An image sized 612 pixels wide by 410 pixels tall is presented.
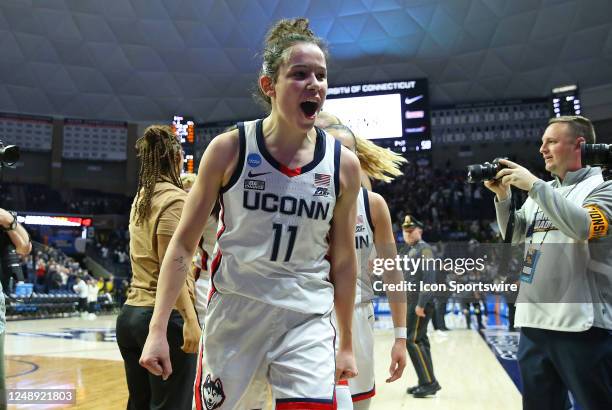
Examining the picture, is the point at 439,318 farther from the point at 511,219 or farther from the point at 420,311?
the point at 511,219

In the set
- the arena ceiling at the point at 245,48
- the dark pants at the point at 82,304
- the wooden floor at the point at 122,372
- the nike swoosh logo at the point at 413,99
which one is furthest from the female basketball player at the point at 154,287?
the arena ceiling at the point at 245,48

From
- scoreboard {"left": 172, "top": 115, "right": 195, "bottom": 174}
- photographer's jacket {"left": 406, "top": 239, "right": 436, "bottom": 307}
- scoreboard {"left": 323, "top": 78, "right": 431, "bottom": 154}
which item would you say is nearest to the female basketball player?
photographer's jacket {"left": 406, "top": 239, "right": 436, "bottom": 307}

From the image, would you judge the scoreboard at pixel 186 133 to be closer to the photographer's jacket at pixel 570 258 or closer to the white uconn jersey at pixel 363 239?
the white uconn jersey at pixel 363 239

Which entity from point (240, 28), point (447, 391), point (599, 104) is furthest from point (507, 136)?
point (447, 391)

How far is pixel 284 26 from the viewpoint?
7.68 feet

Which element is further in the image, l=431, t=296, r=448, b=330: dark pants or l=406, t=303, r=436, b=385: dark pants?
l=431, t=296, r=448, b=330: dark pants

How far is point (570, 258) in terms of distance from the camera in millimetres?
3020

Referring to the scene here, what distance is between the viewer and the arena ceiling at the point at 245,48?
23.2m

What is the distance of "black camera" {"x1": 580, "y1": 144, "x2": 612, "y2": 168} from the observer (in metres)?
2.99

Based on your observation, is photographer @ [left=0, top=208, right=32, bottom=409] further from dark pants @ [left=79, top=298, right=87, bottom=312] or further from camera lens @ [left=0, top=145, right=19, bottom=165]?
dark pants @ [left=79, top=298, right=87, bottom=312]

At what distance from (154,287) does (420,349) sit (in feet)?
13.4

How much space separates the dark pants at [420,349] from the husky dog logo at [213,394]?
4623mm

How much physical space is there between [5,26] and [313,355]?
27264 millimetres

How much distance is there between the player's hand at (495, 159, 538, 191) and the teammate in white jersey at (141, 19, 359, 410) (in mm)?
1162
